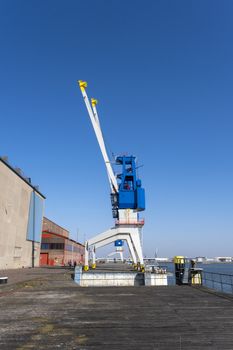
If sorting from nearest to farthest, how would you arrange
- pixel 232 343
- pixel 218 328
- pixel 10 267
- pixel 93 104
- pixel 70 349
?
pixel 70 349, pixel 232 343, pixel 218 328, pixel 10 267, pixel 93 104

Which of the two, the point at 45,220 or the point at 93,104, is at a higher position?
the point at 93,104

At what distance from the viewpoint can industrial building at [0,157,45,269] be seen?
160 feet

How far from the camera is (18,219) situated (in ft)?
185

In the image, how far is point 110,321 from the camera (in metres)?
9.92

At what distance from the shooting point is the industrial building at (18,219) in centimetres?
4884

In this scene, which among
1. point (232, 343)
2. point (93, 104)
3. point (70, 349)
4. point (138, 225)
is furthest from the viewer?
point (93, 104)

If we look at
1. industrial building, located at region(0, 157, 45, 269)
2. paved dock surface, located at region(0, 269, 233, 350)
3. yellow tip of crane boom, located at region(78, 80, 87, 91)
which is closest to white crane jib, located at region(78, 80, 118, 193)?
yellow tip of crane boom, located at region(78, 80, 87, 91)

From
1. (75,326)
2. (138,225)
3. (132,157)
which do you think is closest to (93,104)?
(132,157)

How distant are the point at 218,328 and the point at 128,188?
4277 cm

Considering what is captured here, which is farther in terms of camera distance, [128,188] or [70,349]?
[128,188]

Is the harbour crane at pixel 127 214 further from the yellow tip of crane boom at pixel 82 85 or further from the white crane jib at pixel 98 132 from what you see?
the yellow tip of crane boom at pixel 82 85

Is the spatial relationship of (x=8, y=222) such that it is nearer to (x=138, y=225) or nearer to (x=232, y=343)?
(x=138, y=225)

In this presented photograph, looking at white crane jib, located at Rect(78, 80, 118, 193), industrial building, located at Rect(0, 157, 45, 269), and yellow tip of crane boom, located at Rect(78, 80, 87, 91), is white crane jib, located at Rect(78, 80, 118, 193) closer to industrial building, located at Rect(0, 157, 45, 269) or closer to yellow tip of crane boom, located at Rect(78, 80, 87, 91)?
yellow tip of crane boom, located at Rect(78, 80, 87, 91)

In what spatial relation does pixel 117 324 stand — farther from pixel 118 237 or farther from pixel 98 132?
pixel 98 132
